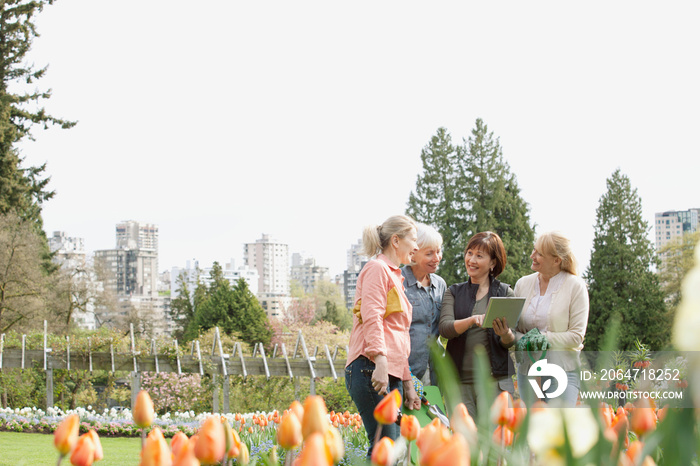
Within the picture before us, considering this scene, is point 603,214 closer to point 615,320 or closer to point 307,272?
A: point 615,320

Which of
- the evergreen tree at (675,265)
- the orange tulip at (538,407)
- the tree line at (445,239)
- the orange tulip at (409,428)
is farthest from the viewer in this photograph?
the evergreen tree at (675,265)

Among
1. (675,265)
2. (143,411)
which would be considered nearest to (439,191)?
(675,265)

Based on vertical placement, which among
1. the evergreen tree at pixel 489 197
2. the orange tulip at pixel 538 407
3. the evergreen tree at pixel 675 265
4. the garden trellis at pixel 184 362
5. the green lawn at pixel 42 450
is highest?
the evergreen tree at pixel 489 197

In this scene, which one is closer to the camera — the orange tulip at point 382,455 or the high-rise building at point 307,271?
the orange tulip at point 382,455

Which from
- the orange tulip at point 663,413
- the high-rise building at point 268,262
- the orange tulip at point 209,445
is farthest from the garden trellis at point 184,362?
the high-rise building at point 268,262

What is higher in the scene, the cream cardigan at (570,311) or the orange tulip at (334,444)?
the cream cardigan at (570,311)

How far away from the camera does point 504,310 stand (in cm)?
299

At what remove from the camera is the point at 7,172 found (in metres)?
17.6

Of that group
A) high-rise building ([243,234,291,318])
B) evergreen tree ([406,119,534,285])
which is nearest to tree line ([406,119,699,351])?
evergreen tree ([406,119,534,285])

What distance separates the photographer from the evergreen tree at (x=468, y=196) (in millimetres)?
27359

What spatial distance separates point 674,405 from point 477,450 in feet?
1.18

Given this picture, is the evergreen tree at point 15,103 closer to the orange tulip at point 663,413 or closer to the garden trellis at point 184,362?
the garden trellis at point 184,362

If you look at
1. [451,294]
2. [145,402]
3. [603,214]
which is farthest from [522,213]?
[145,402]

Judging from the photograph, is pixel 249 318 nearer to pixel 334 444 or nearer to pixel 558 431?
pixel 334 444
